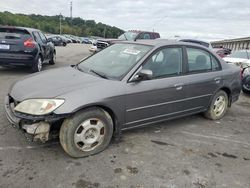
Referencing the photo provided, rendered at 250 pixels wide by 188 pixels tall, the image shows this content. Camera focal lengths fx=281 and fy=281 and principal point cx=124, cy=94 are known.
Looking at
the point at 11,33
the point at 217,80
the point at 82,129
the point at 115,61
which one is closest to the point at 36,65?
the point at 11,33

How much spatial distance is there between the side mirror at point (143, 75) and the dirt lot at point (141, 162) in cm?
99

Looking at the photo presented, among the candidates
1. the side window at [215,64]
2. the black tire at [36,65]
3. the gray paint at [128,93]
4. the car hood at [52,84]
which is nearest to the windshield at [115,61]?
the gray paint at [128,93]

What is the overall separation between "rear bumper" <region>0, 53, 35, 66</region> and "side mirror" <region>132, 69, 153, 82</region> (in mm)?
5892

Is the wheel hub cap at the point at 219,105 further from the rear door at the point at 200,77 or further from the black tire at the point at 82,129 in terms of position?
the black tire at the point at 82,129

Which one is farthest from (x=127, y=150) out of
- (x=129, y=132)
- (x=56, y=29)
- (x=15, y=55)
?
(x=56, y=29)

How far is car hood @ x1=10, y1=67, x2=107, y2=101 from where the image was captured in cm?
360

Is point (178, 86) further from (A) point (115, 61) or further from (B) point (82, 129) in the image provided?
(B) point (82, 129)

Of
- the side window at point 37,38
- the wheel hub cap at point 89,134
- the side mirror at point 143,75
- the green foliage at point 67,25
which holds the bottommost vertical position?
the wheel hub cap at point 89,134

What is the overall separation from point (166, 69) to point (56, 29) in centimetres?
9084

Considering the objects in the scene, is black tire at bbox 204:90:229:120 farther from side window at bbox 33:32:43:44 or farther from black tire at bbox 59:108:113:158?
side window at bbox 33:32:43:44

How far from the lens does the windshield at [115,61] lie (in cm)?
421

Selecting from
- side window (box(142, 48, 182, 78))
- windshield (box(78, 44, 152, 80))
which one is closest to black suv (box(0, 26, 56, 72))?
windshield (box(78, 44, 152, 80))

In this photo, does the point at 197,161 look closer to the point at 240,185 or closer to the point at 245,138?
the point at 240,185

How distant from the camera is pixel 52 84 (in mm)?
3863
